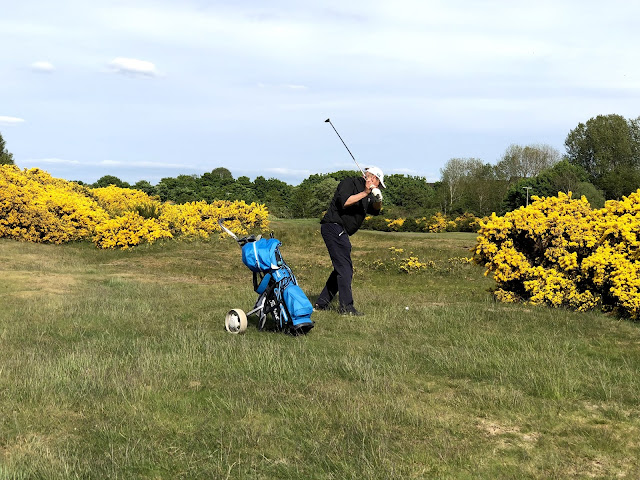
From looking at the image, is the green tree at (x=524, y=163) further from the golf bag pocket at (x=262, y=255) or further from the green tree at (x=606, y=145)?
the golf bag pocket at (x=262, y=255)

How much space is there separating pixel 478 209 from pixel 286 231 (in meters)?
50.0

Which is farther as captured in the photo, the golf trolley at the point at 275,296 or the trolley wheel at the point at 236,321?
the trolley wheel at the point at 236,321

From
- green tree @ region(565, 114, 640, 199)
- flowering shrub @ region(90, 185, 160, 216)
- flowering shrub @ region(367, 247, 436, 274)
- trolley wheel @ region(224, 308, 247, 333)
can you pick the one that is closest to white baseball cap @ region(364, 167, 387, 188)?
A: trolley wheel @ region(224, 308, 247, 333)

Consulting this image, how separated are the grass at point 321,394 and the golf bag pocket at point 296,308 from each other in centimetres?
26

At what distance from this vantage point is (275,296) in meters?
7.69

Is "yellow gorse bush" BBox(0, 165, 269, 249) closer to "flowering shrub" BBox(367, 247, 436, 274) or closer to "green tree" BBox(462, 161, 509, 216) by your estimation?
"flowering shrub" BBox(367, 247, 436, 274)

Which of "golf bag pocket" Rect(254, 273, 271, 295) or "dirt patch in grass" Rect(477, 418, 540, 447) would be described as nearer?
"dirt patch in grass" Rect(477, 418, 540, 447)

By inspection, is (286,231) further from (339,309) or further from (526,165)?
(526,165)

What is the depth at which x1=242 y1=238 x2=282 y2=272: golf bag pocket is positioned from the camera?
24.8 ft

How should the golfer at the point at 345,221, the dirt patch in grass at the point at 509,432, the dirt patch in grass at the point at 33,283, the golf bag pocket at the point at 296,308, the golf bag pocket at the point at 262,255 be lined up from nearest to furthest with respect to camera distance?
the dirt patch in grass at the point at 509,432 → the golf bag pocket at the point at 296,308 → the golf bag pocket at the point at 262,255 → the golfer at the point at 345,221 → the dirt patch in grass at the point at 33,283

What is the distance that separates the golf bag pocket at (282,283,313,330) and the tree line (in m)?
43.1

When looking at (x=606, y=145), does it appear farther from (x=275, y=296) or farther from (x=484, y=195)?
(x=275, y=296)

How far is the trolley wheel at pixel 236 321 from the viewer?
7.61m

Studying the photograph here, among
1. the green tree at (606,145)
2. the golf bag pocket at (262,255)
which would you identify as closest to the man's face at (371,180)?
the golf bag pocket at (262,255)
